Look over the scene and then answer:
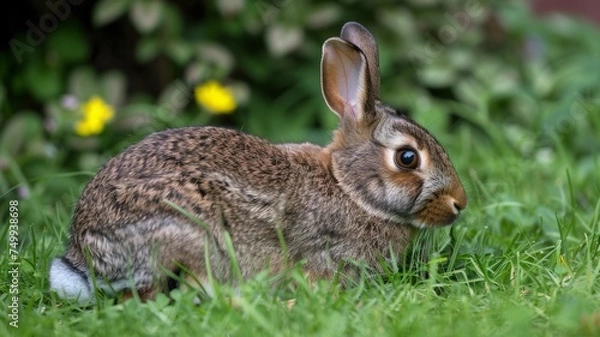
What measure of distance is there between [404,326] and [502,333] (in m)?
0.32

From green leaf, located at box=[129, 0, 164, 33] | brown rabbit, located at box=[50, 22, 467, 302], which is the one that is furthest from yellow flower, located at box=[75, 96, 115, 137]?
brown rabbit, located at box=[50, 22, 467, 302]

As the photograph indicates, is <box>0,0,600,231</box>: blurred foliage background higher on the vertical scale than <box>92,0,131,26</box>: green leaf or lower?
lower

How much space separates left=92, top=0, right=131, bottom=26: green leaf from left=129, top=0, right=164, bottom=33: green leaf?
0.08 meters

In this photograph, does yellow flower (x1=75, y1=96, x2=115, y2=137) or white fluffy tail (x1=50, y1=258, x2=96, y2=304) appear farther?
yellow flower (x1=75, y1=96, x2=115, y2=137)

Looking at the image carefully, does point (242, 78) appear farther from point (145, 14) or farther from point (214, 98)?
Answer: point (145, 14)

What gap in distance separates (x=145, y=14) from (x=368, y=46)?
8.75 ft

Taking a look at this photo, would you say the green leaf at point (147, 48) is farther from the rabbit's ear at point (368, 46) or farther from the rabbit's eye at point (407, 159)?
the rabbit's eye at point (407, 159)

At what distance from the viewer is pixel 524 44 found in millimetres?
9078

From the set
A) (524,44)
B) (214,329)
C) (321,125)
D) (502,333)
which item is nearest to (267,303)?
(214,329)
